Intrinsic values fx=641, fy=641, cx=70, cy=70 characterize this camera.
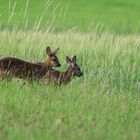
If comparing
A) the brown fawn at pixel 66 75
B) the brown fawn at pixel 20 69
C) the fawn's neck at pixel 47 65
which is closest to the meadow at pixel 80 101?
the brown fawn at pixel 66 75

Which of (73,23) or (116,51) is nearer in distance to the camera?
(116,51)

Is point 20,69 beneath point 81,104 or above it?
above

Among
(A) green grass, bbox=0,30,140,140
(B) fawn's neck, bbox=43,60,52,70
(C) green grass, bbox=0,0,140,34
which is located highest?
(C) green grass, bbox=0,0,140,34

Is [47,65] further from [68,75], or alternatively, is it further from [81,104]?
Answer: [81,104]

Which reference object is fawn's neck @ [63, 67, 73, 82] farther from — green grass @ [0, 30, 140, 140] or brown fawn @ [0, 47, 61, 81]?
brown fawn @ [0, 47, 61, 81]

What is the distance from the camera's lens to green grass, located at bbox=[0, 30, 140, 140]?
6.28m

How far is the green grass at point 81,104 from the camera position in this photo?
20.6 ft

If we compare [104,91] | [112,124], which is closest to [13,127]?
[112,124]

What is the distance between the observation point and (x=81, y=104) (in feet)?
24.6

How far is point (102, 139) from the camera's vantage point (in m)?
6.14

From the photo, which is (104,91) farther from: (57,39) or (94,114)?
(57,39)

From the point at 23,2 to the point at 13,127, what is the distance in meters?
26.8

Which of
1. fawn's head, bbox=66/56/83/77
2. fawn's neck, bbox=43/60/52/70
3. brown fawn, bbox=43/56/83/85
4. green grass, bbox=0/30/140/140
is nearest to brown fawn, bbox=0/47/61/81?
fawn's neck, bbox=43/60/52/70

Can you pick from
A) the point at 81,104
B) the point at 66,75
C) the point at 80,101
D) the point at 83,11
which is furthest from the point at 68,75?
the point at 83,11
